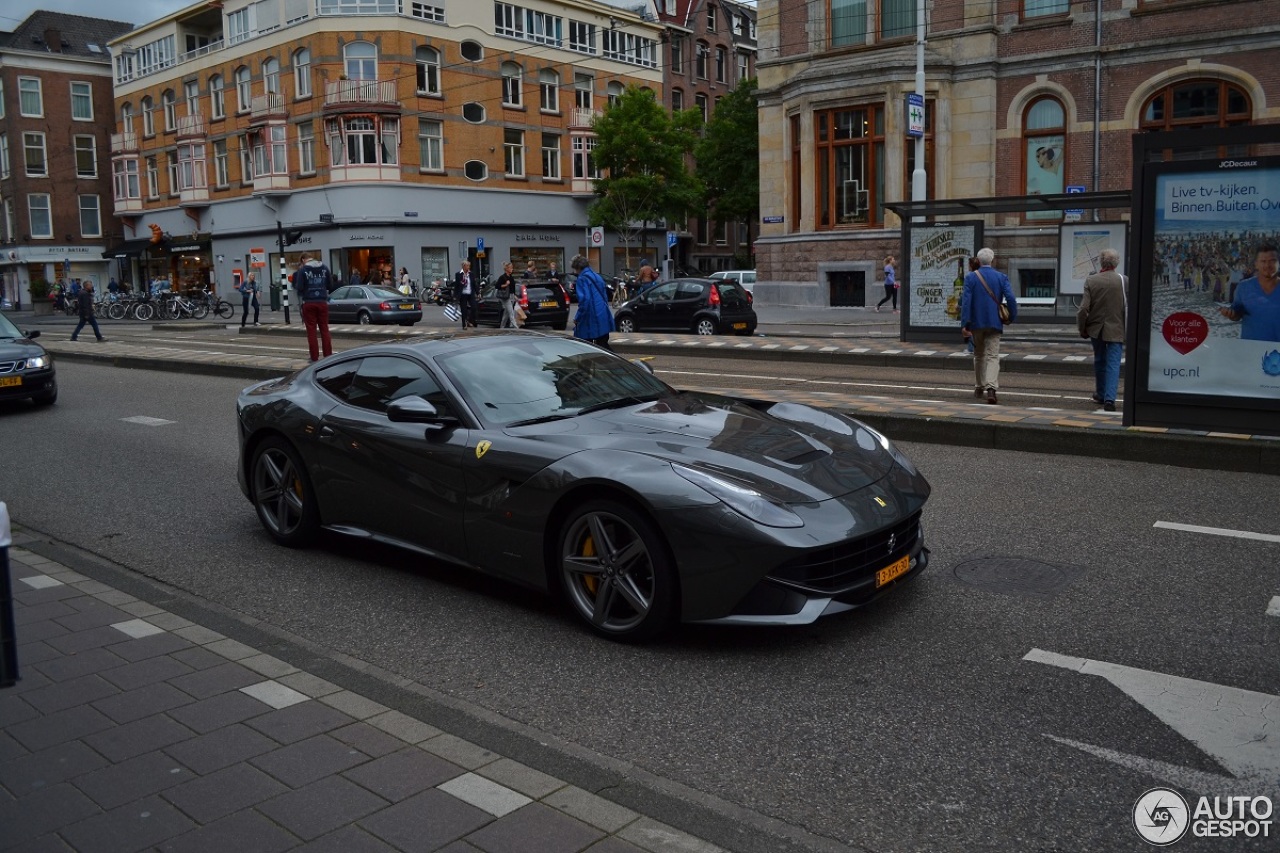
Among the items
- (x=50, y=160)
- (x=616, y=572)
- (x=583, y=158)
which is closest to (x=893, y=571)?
(x=616, y=572)

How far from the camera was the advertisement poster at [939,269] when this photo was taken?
2075 cm

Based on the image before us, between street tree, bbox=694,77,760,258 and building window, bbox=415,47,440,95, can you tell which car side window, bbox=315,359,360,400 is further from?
street tree, bbox=694,77,760,258

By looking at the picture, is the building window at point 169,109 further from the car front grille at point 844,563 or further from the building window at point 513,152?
the car front grille at point 844,563

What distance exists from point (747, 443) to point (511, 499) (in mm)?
1183

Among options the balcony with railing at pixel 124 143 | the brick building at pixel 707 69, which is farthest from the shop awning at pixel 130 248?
the brick building at pixel 707 69

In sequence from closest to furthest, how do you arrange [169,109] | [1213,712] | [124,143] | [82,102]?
[1213,712] < [169,109] < [124,143] < [82,102]

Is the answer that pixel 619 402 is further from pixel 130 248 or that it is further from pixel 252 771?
pixel 130 248

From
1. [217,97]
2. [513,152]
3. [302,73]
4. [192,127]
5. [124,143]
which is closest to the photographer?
[302,73]

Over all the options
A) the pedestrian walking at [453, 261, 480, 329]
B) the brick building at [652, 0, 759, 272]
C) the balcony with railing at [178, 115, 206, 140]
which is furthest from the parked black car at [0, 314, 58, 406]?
the brick building at [652, 0, 759, 272]

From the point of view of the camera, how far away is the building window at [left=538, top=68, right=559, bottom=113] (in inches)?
2281

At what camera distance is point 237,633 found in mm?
5223

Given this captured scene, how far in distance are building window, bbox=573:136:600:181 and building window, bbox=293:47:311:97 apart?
14610 mm

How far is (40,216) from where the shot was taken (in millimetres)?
67938

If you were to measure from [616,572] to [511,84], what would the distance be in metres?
54.9
